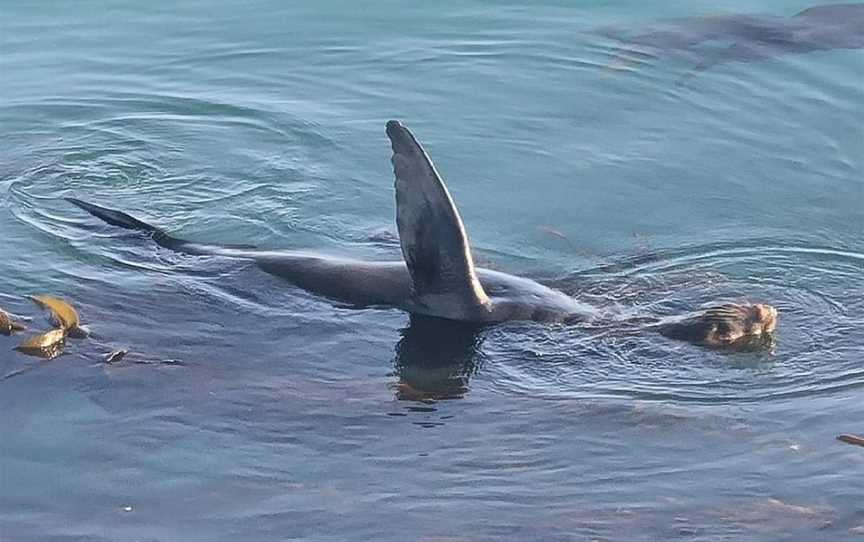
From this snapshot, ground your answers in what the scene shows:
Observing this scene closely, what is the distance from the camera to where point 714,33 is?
44.4 ft

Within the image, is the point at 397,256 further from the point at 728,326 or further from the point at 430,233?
the point at 728,326

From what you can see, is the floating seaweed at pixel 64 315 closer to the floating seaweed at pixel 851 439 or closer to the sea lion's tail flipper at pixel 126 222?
the sea lion's tail flipper at pixel 126 222

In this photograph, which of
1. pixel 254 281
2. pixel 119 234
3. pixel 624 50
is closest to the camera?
pixel 254 281

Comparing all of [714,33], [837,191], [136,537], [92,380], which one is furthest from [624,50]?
[136,537]

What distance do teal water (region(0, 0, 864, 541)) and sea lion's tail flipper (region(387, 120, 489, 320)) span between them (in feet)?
0.73

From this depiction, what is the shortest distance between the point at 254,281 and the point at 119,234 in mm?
1127

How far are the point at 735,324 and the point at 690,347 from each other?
0.25 m

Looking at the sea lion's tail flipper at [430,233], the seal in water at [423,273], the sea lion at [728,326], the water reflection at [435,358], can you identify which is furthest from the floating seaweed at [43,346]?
the sea lion at [728,326]

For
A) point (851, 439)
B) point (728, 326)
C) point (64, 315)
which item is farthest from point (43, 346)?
point (851, 439)

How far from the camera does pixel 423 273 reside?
8.16 m

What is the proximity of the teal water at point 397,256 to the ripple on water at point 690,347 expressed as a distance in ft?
0.07

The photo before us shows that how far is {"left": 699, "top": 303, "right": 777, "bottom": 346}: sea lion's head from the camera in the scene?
8.11 metres

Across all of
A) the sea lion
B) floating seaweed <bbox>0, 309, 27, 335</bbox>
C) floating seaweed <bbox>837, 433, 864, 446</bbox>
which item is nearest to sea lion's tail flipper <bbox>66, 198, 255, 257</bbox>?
floating seaweed <bbox>0, 309, 27, 335</bbox>

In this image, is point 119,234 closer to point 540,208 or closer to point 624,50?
point 540,208
